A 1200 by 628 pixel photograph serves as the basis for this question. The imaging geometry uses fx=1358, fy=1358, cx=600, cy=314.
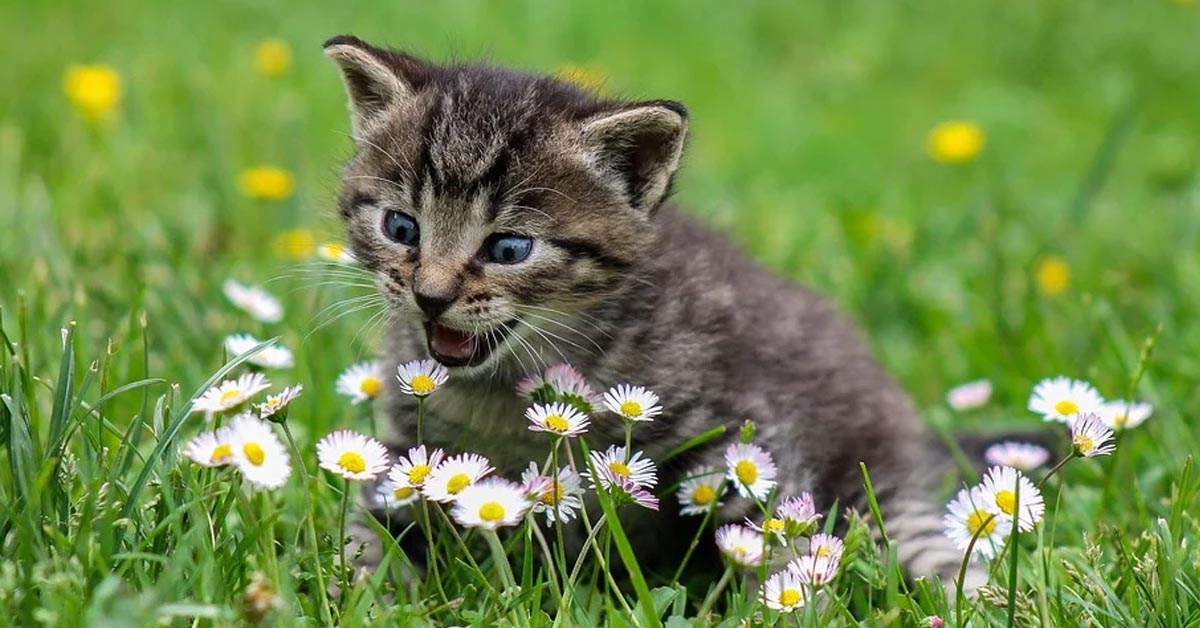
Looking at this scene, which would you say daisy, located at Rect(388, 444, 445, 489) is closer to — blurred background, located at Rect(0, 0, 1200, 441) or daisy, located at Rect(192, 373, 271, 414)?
daisy, located at Rect(192, 373, 271, 414)

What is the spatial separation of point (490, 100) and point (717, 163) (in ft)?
14.1

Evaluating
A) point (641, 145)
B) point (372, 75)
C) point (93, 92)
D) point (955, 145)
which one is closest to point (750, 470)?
point (641, 145)

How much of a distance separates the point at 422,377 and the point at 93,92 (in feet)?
13.8

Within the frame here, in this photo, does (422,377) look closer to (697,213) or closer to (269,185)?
(697,213)

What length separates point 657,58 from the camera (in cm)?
902

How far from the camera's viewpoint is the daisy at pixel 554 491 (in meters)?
3.17

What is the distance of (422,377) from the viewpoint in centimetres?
328

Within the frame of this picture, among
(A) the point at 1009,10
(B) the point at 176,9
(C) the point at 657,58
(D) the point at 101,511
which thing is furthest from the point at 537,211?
(A) the point at 1009,10

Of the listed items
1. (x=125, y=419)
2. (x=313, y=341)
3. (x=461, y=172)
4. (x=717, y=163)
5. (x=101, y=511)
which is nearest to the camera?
(x=101, y=511)

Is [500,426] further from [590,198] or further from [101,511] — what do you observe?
[101,511]

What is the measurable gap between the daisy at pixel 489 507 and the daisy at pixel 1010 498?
1093 mm

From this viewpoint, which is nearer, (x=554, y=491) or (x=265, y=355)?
(x=554, y=491)

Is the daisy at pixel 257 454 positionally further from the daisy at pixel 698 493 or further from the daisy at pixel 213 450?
the daisy at pixel 698 493

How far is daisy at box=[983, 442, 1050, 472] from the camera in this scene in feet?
13.8
